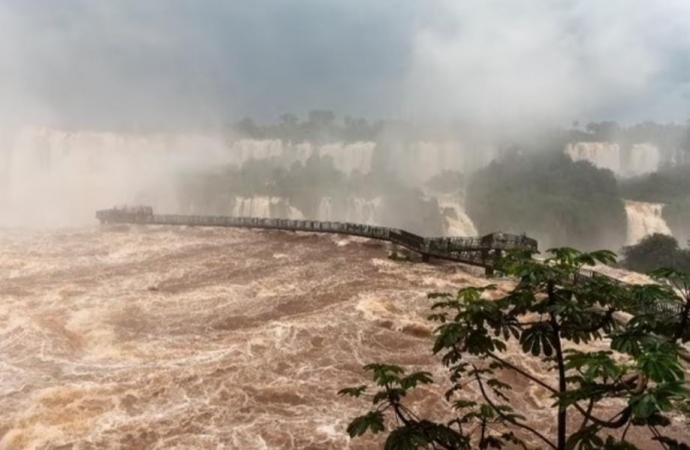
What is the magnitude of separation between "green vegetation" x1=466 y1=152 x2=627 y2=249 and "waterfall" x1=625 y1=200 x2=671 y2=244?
6.23ft

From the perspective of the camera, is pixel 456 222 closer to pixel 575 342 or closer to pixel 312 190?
pixel 312 190

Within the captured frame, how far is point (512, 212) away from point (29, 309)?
61.4 m

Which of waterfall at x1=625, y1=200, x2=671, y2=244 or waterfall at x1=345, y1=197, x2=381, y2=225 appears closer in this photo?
waterfall at x1=625, y1=200, x2=671, y2=244

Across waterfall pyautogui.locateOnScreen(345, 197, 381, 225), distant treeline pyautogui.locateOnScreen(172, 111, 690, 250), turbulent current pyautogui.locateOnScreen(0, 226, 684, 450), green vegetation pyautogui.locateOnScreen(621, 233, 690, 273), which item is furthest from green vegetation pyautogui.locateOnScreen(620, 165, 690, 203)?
turbulent current pyautogui.locateOnScreen(0, 226, 684, 450)

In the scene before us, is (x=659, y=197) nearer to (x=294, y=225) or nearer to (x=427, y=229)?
(x=427, y=229)

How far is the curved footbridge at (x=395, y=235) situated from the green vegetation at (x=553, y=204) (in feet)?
96.2

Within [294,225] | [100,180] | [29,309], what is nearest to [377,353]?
[29,309]

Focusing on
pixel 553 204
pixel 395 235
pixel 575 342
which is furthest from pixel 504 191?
pixel 575 342

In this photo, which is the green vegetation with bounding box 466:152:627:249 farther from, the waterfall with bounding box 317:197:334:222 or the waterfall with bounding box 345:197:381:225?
the waterfall with bounding box 317:197:334:222

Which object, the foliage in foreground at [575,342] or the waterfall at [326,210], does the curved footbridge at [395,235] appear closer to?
the foliage in foreground at [575,342]

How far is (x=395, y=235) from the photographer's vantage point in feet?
122

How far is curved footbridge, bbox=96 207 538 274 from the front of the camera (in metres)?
32.8

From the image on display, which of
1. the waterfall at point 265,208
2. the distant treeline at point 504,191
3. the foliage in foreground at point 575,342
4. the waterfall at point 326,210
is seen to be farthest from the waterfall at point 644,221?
the foliage in foreground at point 575,342

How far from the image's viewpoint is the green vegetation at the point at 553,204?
223 ft
